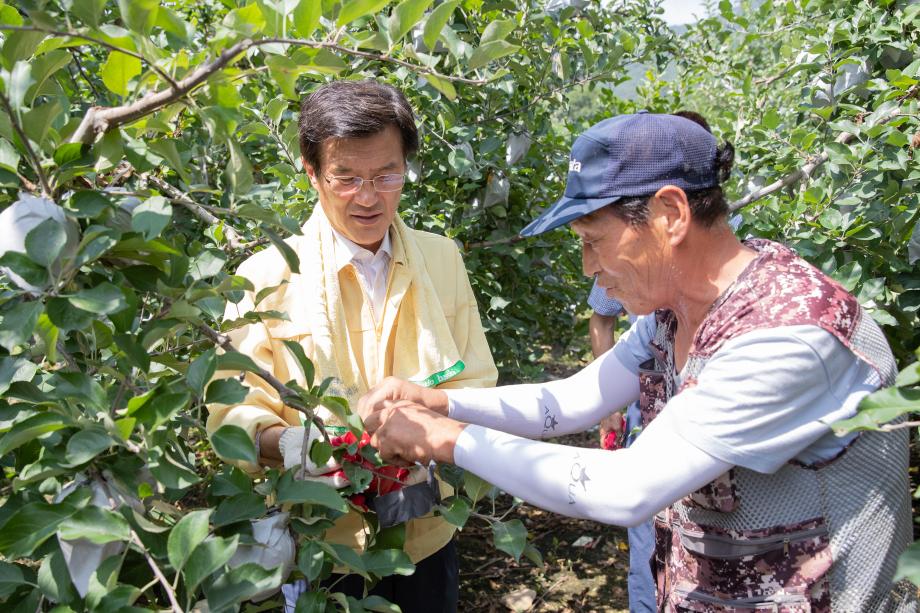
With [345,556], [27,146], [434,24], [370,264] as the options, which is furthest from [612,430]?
[27,146]

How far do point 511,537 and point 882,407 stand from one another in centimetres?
66

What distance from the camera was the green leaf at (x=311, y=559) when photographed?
117cm

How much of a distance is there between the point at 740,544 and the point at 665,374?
1.25ft

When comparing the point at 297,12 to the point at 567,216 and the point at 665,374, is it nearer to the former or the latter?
the point at 567,216

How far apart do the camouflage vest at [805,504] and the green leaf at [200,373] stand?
762 millimetres

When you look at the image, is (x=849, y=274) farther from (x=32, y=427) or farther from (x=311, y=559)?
(x=32, y=427)

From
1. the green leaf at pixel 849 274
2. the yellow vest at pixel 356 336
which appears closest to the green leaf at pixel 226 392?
the yellow vest at pixel 356 336

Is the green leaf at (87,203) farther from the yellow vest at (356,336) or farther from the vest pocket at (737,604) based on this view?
the vest pocket at (737,604)

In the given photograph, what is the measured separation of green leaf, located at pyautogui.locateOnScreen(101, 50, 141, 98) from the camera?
1055 millimetres

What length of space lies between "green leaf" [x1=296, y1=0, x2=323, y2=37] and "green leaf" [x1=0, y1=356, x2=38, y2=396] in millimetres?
611

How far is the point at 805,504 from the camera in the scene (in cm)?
132

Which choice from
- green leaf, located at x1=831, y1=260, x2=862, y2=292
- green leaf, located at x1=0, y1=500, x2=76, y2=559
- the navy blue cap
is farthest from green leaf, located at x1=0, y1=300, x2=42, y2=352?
green leaf, located at x1=831, y1=260, x2=862, y2=292

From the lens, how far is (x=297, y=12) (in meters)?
1.02

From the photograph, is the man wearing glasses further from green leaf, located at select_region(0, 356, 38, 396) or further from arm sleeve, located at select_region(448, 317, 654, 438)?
green leaf, located at select_region(0, 356, 38, 396)
